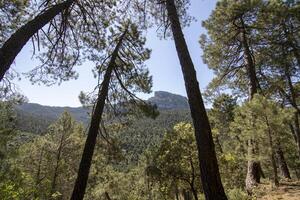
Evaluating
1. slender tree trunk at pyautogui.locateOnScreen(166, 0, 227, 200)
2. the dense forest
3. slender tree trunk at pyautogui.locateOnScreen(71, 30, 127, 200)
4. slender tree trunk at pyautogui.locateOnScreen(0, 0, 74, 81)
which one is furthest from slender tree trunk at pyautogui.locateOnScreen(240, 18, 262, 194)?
slender tree trunk at pyautogui.locateOnScreen(0, 0, 74, 81)

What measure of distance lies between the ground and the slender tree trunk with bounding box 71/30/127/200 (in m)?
6.26

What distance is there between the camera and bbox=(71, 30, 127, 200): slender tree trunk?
949 cm

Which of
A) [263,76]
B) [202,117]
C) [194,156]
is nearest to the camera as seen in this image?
[202,117]

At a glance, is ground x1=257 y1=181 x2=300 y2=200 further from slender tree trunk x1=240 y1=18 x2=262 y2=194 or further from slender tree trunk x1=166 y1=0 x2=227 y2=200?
slender tree trunk x1=166 y1=0 x2=227 y2=200

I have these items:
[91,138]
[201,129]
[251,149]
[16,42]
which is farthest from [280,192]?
[16,42]

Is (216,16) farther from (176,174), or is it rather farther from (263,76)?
(176,174)

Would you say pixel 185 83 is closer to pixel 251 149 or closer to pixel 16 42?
pixel 16 42

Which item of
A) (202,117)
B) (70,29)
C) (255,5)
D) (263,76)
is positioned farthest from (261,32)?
(202,117)

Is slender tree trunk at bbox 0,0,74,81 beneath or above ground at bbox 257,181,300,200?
above

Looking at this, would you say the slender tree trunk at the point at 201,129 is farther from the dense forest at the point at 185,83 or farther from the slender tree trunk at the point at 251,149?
the slender tree trunk at the point at 251,149

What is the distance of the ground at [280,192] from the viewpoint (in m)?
10.4

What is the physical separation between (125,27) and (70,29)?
301cm

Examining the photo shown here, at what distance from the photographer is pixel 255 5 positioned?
1377 centimetres

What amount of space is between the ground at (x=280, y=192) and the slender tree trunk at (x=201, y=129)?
6.36m
